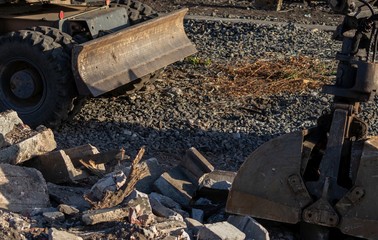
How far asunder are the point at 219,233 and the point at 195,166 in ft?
5.00

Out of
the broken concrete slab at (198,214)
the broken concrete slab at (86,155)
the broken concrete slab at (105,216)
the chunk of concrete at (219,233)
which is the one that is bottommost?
the broken concrete slab at (86,155)

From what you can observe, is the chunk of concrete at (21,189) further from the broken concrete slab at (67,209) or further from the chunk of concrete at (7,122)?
the chunk of concrete at (7,122)

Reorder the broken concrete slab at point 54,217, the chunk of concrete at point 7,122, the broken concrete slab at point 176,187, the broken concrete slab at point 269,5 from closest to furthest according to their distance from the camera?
1. the broken concrete slab at point 54,217
2. the broken concrete slab at point 176,187
3. the chunk of concrete at point 7,122
4. the broken concrete slab at point 269,5

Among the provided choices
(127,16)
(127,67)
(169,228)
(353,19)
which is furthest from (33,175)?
(127,16)

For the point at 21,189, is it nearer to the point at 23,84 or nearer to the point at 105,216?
the point at 105,216

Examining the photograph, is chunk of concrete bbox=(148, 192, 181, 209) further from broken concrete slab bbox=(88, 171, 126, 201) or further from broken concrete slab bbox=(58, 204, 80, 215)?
broken concrete slab bbox=(58, 204, 80, 215)

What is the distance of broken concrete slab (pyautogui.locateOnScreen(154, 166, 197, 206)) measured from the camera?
264 inches

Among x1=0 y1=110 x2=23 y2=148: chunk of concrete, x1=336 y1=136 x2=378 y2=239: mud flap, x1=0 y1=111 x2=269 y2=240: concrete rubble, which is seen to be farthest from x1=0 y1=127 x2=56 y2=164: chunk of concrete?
Result: x1=336 y1=136 x2=378 y2=239: mud flap

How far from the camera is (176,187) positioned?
679 cm

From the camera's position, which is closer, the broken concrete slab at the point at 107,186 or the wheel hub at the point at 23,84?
the broken concrete slab at the point at 107,186

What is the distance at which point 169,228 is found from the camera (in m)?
5.72

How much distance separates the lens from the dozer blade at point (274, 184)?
19.5ft

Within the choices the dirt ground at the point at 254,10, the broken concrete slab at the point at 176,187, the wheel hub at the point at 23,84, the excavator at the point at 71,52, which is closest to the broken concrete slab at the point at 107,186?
the broken concrete slab at the point at 176,187

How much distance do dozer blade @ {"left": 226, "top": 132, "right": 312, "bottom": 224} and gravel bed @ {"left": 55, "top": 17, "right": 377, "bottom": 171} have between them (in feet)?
7.78
